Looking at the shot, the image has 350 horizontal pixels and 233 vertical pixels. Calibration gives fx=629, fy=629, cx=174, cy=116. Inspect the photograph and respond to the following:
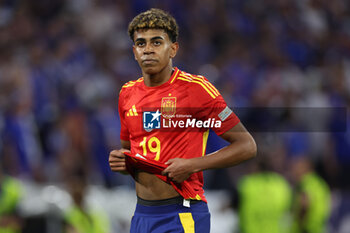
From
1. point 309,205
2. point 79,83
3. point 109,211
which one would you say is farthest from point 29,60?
point 309,205

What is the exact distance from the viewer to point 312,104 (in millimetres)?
10445

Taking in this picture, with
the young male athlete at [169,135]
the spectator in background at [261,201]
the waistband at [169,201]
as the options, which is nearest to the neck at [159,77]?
the young male athlete at [169,135]

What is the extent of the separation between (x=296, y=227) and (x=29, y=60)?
4908 mm

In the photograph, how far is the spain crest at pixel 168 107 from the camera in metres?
3.84

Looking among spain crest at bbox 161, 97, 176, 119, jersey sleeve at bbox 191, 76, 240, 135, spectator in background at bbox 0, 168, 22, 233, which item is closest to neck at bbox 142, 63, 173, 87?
spain crest at bbox 161, 97, 176, 119

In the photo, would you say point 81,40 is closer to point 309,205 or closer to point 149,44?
point 309,205

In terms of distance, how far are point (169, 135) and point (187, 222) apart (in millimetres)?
535

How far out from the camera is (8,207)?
24.0ft

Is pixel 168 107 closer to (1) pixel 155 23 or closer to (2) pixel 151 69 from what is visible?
(2) pixel 151 69

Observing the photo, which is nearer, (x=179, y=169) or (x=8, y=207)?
(x=179, y=169)

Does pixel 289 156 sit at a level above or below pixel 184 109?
below

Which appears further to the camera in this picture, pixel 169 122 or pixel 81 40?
pixel 81 40

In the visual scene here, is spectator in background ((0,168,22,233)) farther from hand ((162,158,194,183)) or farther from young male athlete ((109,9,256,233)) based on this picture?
hand ((162,158,194,183))

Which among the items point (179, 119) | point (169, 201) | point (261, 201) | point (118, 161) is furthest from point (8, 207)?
point (179, 119)
